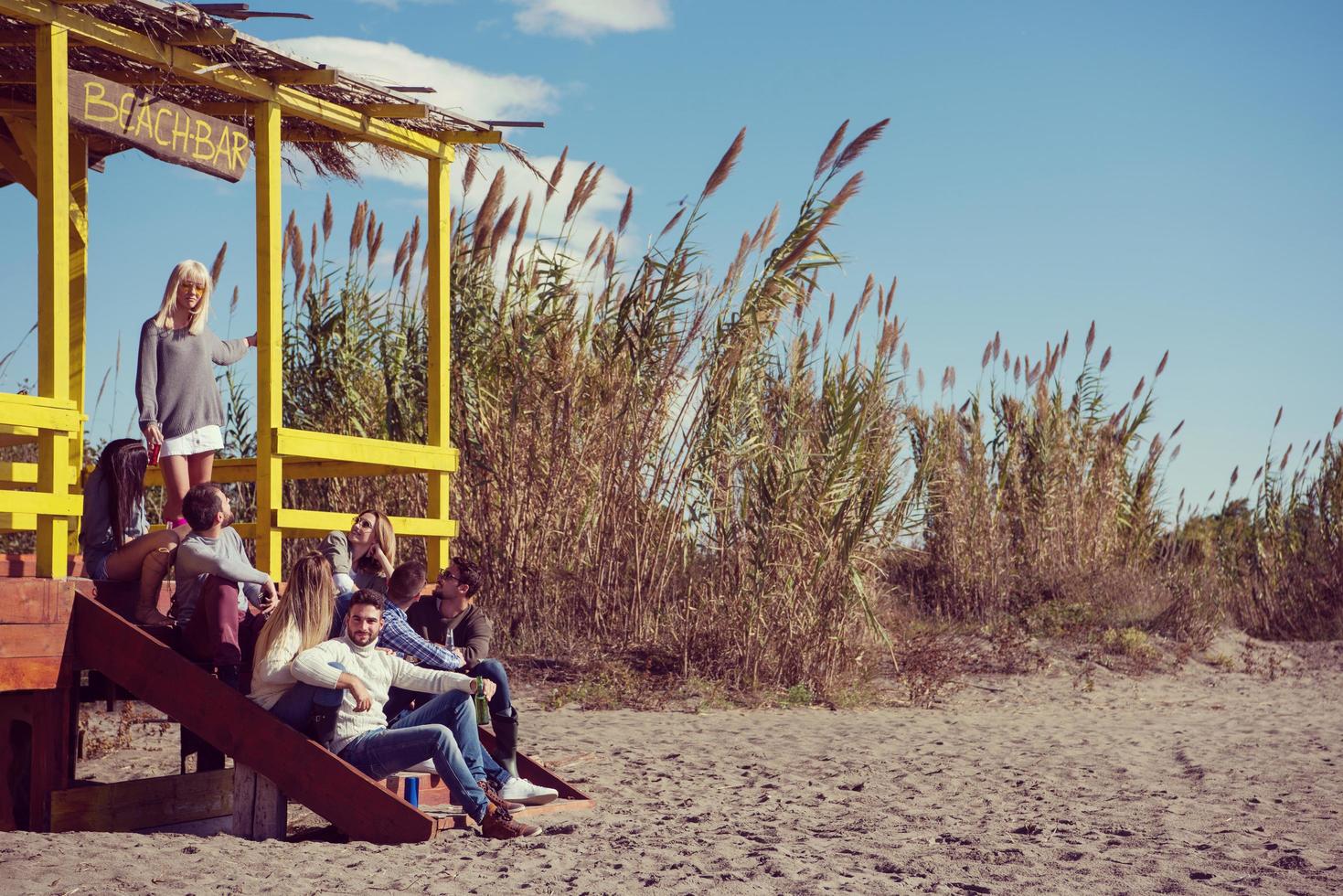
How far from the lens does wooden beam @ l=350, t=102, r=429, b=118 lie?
7723mm

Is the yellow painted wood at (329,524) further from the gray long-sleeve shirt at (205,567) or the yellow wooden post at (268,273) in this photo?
the gray long-sleeve shirt at (205,567)

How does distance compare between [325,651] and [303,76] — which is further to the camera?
[303,76]

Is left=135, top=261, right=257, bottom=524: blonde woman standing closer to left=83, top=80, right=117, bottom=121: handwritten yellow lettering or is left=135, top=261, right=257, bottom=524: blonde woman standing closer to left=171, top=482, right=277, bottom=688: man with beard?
left=171, top=482, right=277, bottom=688: man with beard

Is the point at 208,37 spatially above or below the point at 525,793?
above

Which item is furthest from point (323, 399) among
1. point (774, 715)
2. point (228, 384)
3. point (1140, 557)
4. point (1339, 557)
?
point (1339, 557)

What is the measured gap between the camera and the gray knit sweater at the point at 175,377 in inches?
249

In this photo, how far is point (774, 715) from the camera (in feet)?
30.9

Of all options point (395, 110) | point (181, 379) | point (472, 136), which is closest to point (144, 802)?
point (181, 379)

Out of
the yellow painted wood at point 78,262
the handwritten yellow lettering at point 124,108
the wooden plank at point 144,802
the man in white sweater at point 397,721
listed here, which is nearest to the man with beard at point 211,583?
the man in white sweater at point 397,721

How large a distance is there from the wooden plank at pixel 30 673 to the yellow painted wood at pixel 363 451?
5.21 feet

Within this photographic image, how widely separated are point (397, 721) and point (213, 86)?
3372 millimetres

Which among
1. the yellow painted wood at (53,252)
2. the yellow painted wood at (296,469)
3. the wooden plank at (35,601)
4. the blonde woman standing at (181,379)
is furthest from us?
the yellow painted wood at (296,469)

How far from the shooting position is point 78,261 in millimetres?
7555

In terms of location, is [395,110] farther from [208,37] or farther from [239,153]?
[208,37]
